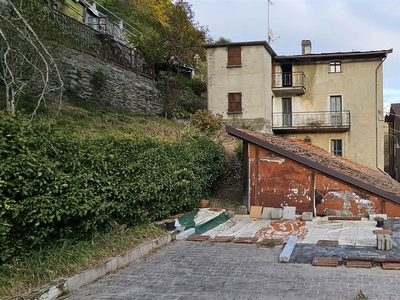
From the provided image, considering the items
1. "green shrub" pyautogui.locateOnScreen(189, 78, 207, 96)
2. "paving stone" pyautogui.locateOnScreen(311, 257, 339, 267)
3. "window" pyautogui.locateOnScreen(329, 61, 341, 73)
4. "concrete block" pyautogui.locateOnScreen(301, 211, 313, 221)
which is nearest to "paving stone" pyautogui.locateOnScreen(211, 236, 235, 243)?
"paving stone" pyautogui.locateOnScreen(311, 257, 339, 267)

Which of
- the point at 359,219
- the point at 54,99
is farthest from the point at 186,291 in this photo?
the point at 54,99

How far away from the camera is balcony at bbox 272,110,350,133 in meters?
24.0

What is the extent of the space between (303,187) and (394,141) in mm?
27567

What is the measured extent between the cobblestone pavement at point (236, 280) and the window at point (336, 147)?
1908cm

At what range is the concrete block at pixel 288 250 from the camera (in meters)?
6.63

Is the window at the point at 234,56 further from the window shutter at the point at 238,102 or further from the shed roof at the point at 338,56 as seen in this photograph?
the shed roof at the point at 338,56

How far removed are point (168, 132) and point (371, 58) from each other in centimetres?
1629

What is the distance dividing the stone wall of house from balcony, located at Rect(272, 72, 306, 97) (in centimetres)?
869

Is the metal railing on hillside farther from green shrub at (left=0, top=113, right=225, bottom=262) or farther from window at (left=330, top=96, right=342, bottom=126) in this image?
window at (left=330, top=96, right=342, bottom=126)

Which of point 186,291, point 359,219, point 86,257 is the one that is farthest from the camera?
point 359,219

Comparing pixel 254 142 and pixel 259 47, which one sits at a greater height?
pixel 259 47

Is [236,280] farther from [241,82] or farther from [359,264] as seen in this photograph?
[241,82]

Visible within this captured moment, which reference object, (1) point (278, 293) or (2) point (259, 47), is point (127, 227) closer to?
(1) point (278, 293)

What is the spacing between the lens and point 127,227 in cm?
778
